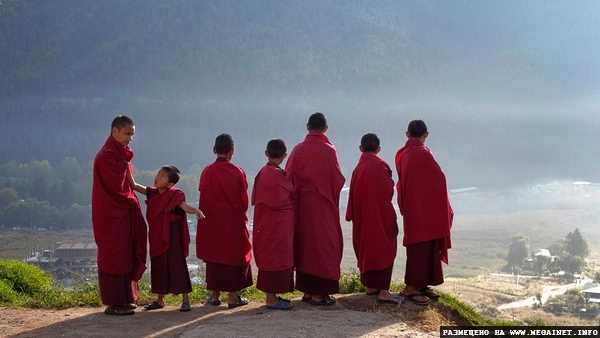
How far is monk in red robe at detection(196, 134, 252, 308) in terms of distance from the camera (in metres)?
7.73

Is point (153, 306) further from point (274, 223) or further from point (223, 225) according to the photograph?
point (274, 223)

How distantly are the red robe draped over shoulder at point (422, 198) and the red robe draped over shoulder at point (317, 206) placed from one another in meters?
0.85

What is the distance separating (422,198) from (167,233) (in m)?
3.19

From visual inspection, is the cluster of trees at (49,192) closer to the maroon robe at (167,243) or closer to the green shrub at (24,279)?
the green shrub at (24,279)

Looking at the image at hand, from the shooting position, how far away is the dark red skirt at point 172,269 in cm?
763

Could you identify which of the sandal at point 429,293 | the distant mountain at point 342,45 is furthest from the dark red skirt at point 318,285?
the distant mountain at point 342,45

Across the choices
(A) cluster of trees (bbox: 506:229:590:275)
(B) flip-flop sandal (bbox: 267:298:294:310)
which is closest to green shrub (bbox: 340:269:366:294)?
(B) flip-flop sandal (bbox: 267:298:294:310)

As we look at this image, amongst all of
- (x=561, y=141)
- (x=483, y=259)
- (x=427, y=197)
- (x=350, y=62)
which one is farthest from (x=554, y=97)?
(x=427, y=197)

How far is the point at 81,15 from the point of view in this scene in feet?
417

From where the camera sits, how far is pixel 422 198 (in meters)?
7.98

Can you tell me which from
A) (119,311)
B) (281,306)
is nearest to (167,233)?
(119,311)

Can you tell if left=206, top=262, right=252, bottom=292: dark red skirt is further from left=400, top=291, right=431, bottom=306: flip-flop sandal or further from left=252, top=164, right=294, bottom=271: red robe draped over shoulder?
left=400, top=291, right=431, bottom=306: flip-flop sandal

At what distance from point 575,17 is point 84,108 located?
103m

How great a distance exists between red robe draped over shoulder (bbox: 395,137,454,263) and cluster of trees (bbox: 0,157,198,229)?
50329mm
